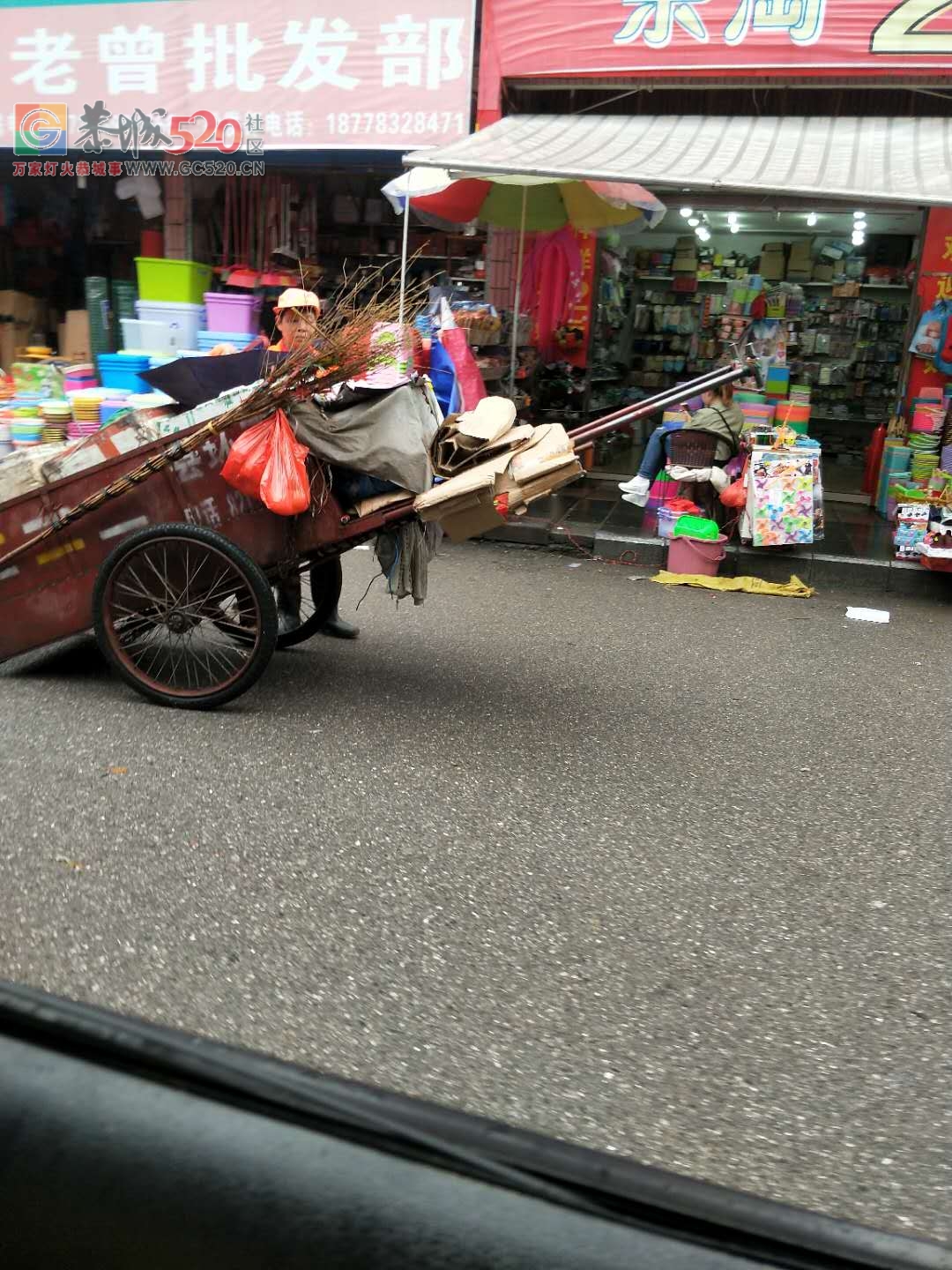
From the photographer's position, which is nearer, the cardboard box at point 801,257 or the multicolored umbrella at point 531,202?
the multicolored umbrella at point 531,202

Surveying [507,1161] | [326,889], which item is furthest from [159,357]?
[507,1161]

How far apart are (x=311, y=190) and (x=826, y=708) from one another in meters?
7.90

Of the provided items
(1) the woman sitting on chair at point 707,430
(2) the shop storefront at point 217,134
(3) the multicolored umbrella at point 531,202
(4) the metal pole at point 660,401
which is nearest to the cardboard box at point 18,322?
(2) the shop storefront at point 217,134

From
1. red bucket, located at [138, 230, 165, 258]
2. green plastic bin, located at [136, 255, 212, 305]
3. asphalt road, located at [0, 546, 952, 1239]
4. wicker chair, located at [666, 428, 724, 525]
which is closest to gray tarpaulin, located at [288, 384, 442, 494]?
asphalt road, located at [0, 546, 952, 1239]

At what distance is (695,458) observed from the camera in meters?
7.89

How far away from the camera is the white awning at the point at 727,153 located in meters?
6.67

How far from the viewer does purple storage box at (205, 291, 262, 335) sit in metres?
9.72

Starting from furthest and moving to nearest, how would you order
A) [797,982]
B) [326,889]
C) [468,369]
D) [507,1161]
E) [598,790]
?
[468,369], [598,790], [326,889], [797,982], [507,1161]

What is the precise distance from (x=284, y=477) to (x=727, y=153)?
5.07 metres

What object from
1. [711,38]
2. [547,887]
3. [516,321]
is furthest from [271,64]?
[547,887]

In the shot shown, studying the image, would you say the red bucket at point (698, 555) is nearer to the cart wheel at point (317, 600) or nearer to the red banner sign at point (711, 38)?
the cart wheel at point (317, 600)

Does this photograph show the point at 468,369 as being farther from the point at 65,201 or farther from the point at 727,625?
the point at 65,201

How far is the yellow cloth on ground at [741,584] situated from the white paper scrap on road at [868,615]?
1.38ft

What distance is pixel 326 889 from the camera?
3.24 m
